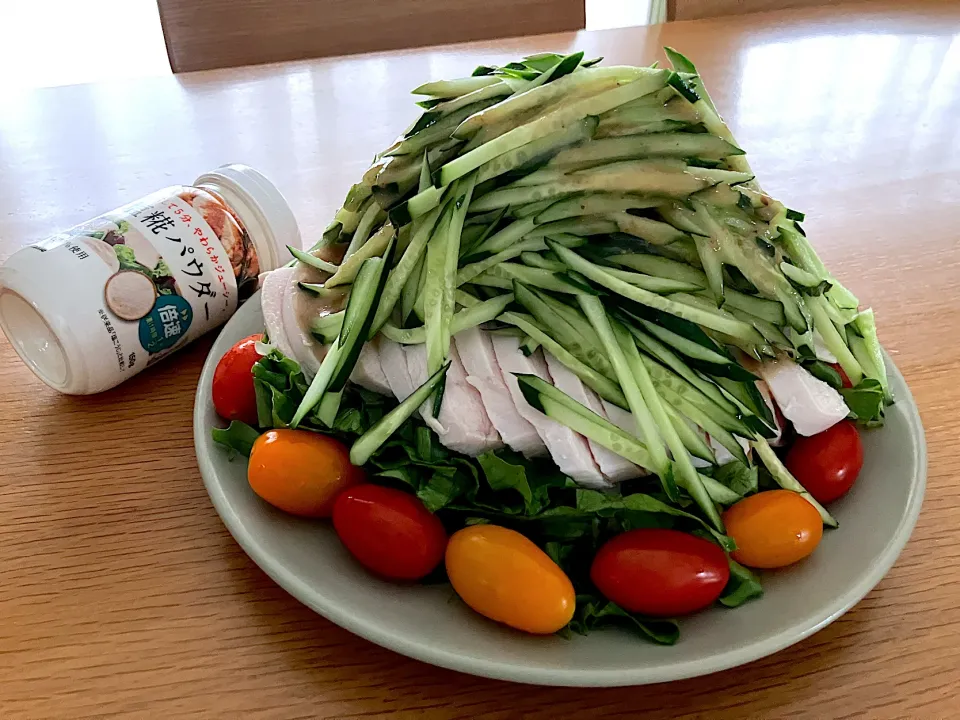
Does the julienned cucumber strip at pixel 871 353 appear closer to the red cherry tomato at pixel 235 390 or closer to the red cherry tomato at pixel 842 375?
the red cherry tomato at pixel 842 375

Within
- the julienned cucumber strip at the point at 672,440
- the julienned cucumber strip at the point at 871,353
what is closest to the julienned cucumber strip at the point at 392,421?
the julienned cucumber strip at the point at 672,440

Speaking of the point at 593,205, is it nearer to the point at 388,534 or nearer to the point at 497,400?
the point at 497,400

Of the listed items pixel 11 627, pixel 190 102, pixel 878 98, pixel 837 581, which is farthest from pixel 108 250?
pixel 878 98

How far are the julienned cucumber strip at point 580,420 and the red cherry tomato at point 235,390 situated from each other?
0.37 meters

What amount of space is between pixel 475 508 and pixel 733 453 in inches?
12.1

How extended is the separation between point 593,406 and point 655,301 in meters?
0.14

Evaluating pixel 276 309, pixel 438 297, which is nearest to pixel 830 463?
pixel 438 297

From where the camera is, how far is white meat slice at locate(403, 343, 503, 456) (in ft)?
3.15

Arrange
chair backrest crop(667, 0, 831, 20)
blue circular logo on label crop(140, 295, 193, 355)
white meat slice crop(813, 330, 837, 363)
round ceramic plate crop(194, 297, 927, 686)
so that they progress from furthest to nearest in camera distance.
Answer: chair backrest crop(667, 0, 831, 20) → blue circular logo on label crop(140, 295, 193, 355) → white meat slice crop(813, 330, 837, 363) → round ceramic plate crop(194, 297, 927, 686)

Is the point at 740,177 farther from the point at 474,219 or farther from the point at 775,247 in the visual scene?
the point at 474,219

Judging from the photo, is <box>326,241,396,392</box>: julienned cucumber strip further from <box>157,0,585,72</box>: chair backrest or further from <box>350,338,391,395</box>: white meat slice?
<box>157,0,585,72</box>: chair backrest

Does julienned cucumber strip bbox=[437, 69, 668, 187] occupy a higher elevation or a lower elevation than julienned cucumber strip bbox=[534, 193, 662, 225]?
higher

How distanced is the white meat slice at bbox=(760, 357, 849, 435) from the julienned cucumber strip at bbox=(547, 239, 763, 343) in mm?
54

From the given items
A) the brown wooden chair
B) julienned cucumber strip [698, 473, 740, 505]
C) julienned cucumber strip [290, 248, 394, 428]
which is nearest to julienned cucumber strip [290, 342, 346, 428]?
julienned cucumber strip [290, 248, 394, 428]
